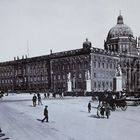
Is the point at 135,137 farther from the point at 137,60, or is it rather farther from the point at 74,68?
the point at 137,60

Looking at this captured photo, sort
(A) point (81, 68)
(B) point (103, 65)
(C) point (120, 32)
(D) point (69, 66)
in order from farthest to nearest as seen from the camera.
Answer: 1. (C) point (120, 32)
2. (D) point (69, 66)
3. (B) point (103, 65)
4. (A) point (81, 68)

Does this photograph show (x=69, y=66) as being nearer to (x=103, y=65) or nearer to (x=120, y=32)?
(x=103, y=65)

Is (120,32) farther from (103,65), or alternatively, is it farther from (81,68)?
(81,68)

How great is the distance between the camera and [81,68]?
67.2 meters

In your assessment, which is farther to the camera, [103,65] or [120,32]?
[120,32]

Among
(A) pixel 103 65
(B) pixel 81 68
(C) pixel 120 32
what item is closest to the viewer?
(B) pixel 81 68

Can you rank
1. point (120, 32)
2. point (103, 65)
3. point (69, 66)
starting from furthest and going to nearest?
point (120, 32), point (69, 66), point (103, 65)

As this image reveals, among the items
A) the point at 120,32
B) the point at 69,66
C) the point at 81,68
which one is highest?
the point at 120,32

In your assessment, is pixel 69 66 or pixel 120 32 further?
pixel 120 32

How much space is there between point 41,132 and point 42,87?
212ft

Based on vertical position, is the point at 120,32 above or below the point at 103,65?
above

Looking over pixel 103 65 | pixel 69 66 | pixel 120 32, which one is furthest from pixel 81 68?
pixel 120 32

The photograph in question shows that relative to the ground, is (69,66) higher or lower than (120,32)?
lower

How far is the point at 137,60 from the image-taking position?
80.7 metres
